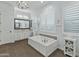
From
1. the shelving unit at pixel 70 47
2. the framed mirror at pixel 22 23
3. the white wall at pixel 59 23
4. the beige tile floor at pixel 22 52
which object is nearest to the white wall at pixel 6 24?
the framed mirror at pixel 22 23

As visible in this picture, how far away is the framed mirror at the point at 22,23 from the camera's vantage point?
6.14 metres

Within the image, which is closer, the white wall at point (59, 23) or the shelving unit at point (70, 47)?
the shelving unit at point (70, 47)

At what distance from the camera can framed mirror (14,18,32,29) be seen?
6.14m

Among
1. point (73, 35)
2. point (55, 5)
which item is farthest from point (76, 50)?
point (55, 5)

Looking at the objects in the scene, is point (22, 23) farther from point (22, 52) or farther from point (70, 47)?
point (70, 47)

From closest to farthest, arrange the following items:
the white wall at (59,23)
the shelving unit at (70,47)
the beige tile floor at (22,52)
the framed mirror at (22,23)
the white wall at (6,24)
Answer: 1. the shelving unit at (70,47)
2. the beige tile floor at (22,52)
3. the white wall at (59,23)
4. the white wall at (6,24)
5. the framed mirror at (22,23)

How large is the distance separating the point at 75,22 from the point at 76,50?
1.17 meters

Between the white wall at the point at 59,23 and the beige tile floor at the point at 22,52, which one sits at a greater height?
the white wall at the point at 59,23

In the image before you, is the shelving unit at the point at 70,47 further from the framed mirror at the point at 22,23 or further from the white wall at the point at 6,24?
the framed mirror at the point at 22,23

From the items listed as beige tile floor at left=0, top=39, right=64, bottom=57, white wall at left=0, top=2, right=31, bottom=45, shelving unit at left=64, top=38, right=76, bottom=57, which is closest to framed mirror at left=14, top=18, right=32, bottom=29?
white wall at left=0, top=2, right=31, bottom=45

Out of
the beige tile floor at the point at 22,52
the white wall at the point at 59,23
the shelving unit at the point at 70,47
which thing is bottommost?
the beige tile floor at the point at 22,52

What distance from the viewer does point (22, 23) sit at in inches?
261

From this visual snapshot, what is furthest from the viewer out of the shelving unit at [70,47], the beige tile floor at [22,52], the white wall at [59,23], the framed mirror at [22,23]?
the framed mirror at [22,23]

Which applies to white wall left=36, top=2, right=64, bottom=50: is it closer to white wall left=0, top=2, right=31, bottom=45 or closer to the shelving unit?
the shelving unit
